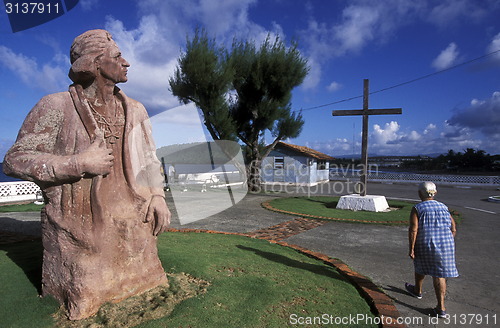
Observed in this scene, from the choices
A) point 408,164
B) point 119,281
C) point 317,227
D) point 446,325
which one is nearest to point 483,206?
point 317,227

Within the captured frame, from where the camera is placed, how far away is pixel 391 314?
10.6 ft

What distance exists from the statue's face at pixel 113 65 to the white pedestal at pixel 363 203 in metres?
9.40

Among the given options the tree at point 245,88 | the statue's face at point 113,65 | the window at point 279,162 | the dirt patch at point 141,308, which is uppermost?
the tree at point 245,88

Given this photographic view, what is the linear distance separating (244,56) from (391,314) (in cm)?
1476

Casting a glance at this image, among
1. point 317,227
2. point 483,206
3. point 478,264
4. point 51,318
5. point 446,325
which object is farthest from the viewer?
point 483,206

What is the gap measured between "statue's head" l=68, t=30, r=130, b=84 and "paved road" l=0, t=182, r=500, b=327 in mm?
3934

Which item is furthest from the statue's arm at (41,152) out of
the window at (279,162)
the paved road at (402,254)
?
the window at (279,162)

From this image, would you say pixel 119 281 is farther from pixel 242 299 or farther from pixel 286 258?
pixel 286 258

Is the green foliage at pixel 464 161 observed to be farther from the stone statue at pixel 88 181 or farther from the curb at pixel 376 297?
the stone statue at pixel 88 181

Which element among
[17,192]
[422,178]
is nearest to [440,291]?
[17,192]

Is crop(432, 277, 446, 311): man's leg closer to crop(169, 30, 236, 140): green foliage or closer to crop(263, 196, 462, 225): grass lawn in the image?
crop(263, 196, 462, 225): grass lawn

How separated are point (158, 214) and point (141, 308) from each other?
0.89 metres

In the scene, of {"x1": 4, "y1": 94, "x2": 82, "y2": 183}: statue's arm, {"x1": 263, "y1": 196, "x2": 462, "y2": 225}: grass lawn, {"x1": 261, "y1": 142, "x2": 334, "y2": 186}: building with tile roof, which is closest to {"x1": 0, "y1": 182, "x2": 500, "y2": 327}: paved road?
{"x1": 263, "y1": 196, "x2": 462, "y2": 225}: grass lawn

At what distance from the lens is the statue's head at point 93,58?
273 centimetres
